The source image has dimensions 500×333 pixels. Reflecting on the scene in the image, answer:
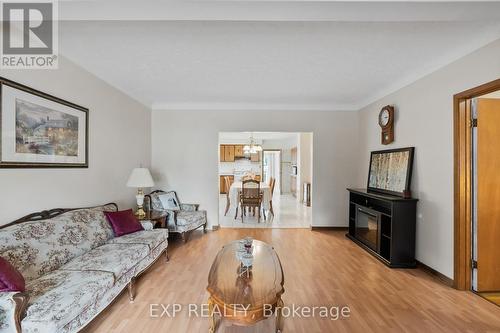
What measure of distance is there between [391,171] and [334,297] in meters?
2.10

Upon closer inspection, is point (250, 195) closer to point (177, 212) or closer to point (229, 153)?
point (177, 212)

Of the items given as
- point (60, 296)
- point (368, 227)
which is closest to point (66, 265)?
point (60, 296)

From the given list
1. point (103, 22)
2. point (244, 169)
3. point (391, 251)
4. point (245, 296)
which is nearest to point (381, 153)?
point (391, 251)

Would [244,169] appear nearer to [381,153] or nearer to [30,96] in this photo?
[381,153]

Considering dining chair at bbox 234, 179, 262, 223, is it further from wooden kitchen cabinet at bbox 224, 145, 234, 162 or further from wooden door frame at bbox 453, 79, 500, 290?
wooden kitchen cabinet at bbox 224, 145, 234, 162

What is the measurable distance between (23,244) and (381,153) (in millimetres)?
4473

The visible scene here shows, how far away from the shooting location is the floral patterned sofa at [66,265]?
4.60 feet

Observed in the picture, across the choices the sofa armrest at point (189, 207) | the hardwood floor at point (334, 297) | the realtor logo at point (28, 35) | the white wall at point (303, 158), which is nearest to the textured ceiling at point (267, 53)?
the realtor logo at point (28, 35)

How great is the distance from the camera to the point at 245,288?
163 centimetres

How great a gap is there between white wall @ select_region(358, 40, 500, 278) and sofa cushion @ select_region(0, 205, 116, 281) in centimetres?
385

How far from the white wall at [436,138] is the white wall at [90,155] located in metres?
4.21

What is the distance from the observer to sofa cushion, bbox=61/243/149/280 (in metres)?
2.01

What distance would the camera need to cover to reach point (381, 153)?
3816mm

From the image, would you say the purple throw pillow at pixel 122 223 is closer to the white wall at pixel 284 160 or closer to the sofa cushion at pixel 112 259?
the sofa cushion at pixel 112 259
